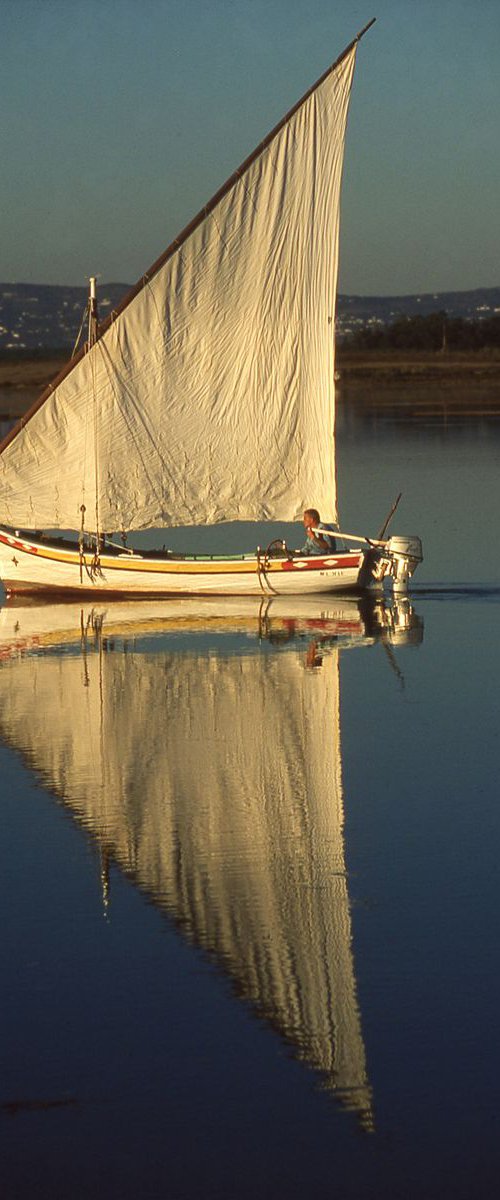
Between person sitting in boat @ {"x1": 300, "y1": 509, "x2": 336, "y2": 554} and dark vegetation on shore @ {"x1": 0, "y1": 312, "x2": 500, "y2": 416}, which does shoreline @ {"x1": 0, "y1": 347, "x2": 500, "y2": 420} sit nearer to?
dark vegetation on shore @ {"x1": 0, "y1": 312, "x2": 500, "y2": 416}

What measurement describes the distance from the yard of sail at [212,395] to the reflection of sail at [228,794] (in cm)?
574

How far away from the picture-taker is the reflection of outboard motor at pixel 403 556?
2714 centimetres

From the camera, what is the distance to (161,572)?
92.2 ft

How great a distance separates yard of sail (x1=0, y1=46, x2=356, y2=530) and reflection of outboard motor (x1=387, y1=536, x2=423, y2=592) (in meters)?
2.27

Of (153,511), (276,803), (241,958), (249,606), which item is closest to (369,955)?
(241,958)

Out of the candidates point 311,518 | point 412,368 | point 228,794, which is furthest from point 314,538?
point 412,368

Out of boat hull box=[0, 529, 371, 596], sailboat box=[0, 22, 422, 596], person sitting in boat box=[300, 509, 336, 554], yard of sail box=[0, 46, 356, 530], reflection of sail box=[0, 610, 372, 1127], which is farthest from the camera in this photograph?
yard of sail box=[0, 46, 356, 530]

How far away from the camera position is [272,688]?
67.3ft

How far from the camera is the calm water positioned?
29.4 ft

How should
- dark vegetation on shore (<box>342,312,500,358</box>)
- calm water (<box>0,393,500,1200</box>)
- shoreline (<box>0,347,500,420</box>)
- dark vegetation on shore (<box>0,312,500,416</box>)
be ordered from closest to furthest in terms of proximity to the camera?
calm water (<box>0,393,500,1200</box>) < shoreline (<box>0,347,500,420</box>) < dark vegetation on shore (<box>0,312,500,416</box>) < dark vegetation on shore (<box>342,312,500,358</box>)

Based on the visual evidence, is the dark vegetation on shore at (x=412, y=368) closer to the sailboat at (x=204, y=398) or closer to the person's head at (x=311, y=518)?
the sailboat at (x=204, y=398)

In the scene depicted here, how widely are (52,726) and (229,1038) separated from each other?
864 centimetres

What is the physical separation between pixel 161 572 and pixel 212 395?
10.3 ft

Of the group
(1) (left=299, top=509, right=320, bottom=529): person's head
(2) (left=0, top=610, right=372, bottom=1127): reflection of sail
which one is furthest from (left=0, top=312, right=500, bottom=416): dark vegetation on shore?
(2) (left=0, top=610, right=372, bottom=1127): reflection of sail
